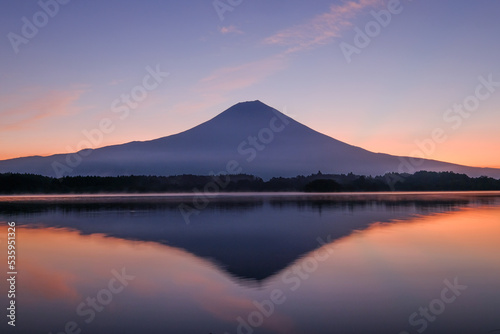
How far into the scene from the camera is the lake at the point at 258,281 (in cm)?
551

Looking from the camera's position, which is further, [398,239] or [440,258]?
[398,239]

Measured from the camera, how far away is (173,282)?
25.3 ft

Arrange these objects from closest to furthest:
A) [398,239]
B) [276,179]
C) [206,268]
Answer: [206,268] < [398,239] < [276,179]

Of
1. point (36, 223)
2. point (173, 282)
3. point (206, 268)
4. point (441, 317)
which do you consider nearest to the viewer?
point (441, 317)

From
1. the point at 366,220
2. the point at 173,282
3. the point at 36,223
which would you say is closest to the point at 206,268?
the point at 173,282

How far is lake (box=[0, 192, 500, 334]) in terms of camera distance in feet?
18.1

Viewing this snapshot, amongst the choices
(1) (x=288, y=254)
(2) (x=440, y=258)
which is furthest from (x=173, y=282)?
(2) (x=440, y=258)

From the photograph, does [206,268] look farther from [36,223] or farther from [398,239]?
[36,223]

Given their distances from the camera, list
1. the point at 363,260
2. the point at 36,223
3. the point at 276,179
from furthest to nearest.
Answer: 1. the point at 276,179
2. the point at 36,223
3. the point at 363,260

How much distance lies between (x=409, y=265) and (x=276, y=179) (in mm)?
58943

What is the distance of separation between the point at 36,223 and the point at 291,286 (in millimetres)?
14242

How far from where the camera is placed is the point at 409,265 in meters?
9.12

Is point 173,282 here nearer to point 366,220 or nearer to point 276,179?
point 366,220

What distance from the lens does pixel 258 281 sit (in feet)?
24.8
